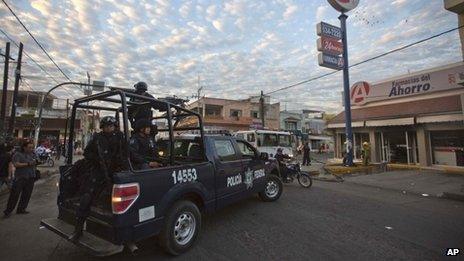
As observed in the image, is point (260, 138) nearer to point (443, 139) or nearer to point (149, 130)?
point (443, 139)

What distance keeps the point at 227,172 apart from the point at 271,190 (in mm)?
2464

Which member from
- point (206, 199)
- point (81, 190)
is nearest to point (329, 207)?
point (206, 199)

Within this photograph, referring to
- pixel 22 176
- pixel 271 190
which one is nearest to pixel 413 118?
pixel 271 190

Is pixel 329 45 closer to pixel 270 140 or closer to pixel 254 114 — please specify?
pixel 270 140

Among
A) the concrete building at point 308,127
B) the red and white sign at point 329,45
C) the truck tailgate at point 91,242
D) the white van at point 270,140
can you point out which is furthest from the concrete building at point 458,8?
the concrete building at point 308,127

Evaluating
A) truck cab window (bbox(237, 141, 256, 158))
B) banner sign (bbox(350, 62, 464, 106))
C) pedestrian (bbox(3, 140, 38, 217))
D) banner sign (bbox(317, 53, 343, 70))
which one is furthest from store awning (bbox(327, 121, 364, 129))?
pedestrian (bbox(3, 140, 38, 217))

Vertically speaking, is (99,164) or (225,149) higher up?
(225,149)

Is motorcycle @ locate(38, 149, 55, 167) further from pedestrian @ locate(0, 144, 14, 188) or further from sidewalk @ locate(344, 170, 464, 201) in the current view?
sidewalk @ locate(344, 170, 464, 201)

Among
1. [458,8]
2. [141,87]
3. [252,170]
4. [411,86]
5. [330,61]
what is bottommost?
[252,170]

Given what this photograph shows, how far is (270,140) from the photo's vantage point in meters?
20.1

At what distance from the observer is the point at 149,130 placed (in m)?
5.49

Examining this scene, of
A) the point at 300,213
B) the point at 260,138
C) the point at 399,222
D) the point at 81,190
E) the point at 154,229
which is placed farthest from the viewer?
the point at 260,138

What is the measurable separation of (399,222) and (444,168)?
11.0 meters

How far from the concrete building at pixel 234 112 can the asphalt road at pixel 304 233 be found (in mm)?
35496
